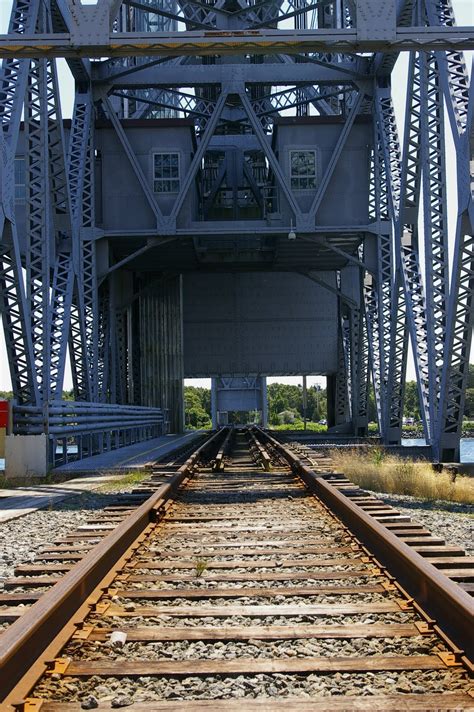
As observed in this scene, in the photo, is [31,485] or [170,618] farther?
[31,485]

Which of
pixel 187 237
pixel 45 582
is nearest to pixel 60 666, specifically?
pixel 45 582

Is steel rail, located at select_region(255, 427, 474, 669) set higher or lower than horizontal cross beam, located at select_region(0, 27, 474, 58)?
lower

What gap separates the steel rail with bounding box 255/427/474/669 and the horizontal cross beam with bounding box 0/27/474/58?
7.46m

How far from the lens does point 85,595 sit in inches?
182

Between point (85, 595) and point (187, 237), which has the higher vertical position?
point (187, 237)

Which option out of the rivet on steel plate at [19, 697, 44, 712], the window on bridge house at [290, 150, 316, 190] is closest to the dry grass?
the rivet on steel plate at [19, 697, 44, 712]

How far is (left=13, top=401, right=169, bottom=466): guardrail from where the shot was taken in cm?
1488

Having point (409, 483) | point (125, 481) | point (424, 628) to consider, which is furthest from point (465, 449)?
point (424, 628)

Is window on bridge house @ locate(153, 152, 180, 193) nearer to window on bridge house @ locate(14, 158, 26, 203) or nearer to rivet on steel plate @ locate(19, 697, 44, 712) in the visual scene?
window on bridge house @ locate(14, 158, 26, 203)

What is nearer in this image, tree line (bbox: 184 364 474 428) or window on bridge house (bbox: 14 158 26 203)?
window on bridge house (bbox: 14 158 26 203)

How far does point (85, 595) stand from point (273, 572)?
4.50ft

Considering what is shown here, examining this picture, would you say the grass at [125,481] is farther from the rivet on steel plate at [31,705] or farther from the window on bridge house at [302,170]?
the window on bridge house at [302,170]

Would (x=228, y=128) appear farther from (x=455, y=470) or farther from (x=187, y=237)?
(x=455, y=470)

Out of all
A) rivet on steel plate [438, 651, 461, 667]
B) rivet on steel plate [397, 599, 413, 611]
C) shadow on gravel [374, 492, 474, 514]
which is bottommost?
shadow on gravel [374, 492, 474, 514]
